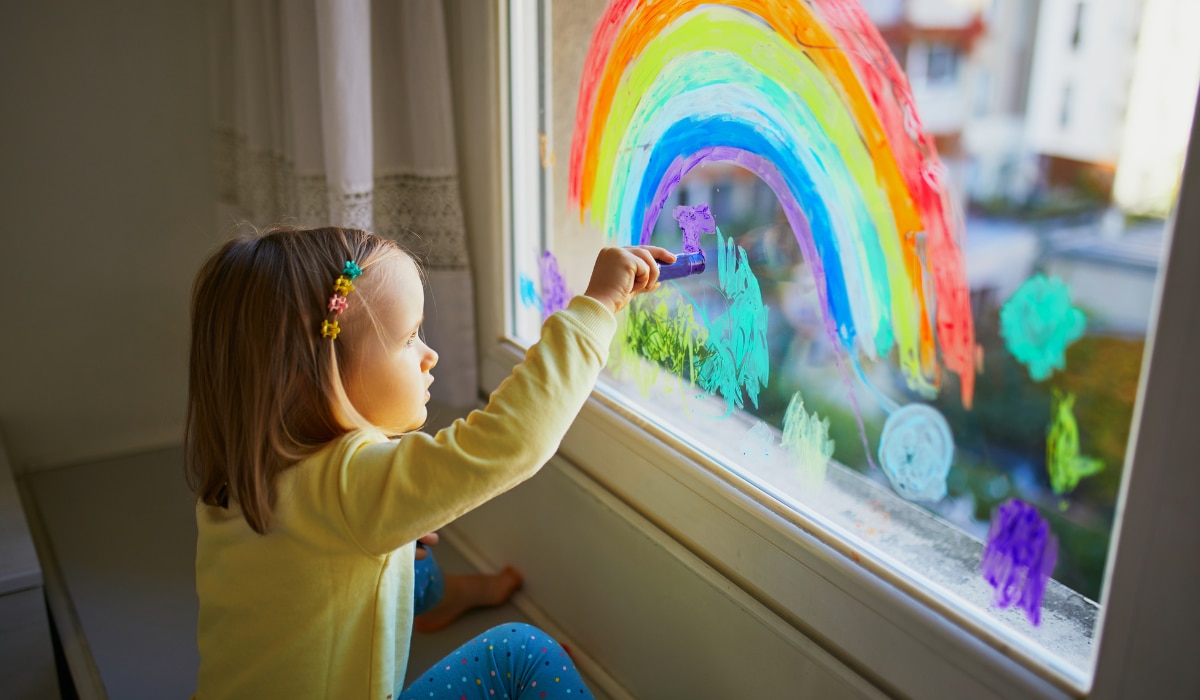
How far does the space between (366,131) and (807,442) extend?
27.4 inches

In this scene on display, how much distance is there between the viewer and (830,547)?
85 centimetres

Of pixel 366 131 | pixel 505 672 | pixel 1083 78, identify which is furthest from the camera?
pixel 366 131

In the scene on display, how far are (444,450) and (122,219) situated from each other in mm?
1124

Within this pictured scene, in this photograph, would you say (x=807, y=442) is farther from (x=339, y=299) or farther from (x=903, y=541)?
(x=339, y=299)

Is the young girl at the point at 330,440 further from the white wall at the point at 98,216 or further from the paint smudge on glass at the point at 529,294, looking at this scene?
the white wall at the point at 98,216

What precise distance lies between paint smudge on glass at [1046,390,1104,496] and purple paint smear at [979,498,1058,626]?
35 millimetres

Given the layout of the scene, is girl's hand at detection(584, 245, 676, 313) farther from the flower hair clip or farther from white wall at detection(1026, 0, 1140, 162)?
white wall at detection(1026, 0, 1140, 162)

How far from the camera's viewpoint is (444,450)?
30.5 inches

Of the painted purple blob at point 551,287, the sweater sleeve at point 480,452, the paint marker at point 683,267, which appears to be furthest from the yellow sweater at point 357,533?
the painted purple blob at point 551,287

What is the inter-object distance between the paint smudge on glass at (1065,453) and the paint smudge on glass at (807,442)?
216 mm

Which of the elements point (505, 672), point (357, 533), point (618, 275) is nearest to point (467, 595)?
point (505, 672)

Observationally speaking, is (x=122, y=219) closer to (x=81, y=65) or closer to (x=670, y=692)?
(x=81, y=65)

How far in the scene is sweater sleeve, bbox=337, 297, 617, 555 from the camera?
769 mm

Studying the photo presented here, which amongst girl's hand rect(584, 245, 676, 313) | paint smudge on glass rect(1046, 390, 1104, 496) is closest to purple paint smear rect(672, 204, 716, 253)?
girl's hand rect(584, 245, 676, 313)
